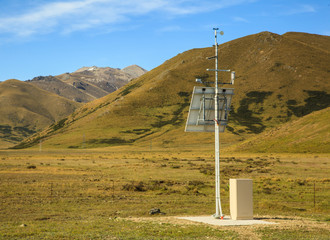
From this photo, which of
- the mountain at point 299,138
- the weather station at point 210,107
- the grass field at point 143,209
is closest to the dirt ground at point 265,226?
the grass field at point 143,209

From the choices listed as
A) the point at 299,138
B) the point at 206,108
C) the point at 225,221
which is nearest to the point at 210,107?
the point at 206,108

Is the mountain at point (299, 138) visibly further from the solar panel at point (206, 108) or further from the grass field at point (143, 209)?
the solar panel at point (206, 108)

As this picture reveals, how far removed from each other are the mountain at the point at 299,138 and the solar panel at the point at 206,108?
90214 mm

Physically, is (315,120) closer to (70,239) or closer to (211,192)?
(211,192)

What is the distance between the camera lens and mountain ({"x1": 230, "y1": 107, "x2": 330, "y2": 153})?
374 feet

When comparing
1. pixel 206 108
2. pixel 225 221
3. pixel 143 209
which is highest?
pixel 206 108

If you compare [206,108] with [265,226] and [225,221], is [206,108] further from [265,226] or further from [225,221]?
[265,226]

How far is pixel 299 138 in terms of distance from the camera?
12150 centimetres

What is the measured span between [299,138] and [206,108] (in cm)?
10284

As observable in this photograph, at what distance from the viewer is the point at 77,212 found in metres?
28.1

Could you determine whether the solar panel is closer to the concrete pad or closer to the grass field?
the concrete pad

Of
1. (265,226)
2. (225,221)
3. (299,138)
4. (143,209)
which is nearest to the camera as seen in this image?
(265,226)

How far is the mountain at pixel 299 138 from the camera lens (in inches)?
4491

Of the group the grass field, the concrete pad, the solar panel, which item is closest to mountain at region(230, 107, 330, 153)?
the grass field
